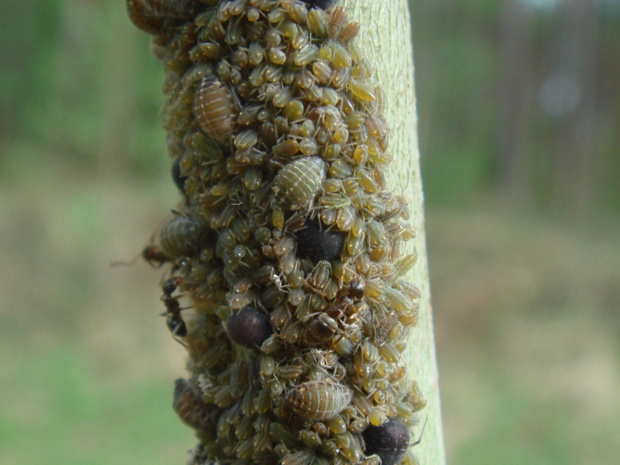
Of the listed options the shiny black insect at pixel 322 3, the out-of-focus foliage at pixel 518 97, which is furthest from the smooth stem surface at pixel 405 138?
the out-of-focus foliage at pixel 518 97

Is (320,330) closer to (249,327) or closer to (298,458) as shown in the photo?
(249,327)

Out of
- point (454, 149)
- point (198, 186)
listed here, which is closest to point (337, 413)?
point (198, 186)

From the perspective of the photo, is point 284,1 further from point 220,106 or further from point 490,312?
point 490,312

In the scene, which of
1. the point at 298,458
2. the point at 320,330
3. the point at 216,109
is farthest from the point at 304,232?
the point at 298,458

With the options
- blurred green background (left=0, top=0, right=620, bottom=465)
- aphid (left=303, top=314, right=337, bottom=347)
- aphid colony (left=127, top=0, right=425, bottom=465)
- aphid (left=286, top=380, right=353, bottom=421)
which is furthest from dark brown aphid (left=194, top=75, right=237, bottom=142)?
blurred green background (left=0, top=0, right=620, bottom=465)

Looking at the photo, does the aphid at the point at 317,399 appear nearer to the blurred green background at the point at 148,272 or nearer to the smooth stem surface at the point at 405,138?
the smooth stem surface at the point at 405,138

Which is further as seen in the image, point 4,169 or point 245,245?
point 4,169

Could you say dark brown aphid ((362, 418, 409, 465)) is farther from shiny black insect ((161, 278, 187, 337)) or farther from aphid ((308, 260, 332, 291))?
shiny black insect ((161, 278, 187, 337))
